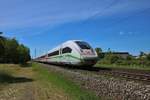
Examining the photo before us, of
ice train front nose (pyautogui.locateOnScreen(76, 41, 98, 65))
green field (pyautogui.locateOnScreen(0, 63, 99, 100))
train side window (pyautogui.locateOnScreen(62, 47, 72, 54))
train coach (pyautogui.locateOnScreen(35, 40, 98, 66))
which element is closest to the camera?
green field (pyautogui.locateOnScreen(0, 63, 99, 100))

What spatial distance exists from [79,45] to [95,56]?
2128 millimetres

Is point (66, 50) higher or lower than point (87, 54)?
higher

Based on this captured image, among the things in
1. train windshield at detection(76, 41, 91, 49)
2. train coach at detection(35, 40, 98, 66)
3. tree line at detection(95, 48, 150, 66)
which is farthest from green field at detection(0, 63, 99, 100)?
tree line at detection(95, 48, 150, 66)

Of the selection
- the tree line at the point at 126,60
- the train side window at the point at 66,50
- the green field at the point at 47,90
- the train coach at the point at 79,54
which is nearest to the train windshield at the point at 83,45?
the train coach at the point at 79,54

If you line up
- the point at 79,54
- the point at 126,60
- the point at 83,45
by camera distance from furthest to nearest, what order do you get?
the point at 126,60 → the point at 83,45 → the point at 79,54

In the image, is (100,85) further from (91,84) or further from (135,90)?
(135,90)

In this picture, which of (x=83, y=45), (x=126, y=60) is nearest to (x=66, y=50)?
(x=83, y=45)

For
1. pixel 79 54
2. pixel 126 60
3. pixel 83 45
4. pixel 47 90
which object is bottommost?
pixel 47 90

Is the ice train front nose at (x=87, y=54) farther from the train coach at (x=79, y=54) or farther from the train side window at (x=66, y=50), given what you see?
the train side window at (x=66, y=50)

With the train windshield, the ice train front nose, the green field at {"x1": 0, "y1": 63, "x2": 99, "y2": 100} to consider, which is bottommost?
the green field at {"x1": 0, "y1": 63, "x2": 99, "y2": 100}

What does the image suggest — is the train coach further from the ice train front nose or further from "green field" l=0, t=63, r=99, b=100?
"green field" l=0, t=63, r=99, b=100

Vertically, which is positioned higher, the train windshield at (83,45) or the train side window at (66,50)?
the train windshield at (83,45)

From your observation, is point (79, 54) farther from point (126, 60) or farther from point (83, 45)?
point (126, 60)

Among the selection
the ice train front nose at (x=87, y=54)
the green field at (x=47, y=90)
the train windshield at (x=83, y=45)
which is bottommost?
the green field at (x=47, y=90)
